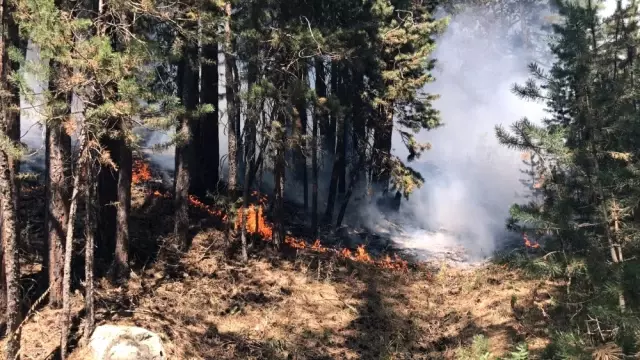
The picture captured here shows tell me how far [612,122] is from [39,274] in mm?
10061

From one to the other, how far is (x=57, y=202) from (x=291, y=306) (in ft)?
18.5

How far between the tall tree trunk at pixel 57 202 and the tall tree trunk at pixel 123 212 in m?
1.48

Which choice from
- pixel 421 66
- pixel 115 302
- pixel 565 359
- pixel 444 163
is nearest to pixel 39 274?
pixel 115 302

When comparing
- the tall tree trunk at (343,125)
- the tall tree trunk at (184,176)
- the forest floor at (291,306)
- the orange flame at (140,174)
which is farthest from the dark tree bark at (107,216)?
the tall tree trunk at (343,125)

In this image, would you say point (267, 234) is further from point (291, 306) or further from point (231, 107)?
point (231, 107)

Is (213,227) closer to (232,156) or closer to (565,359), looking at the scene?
(232,156)

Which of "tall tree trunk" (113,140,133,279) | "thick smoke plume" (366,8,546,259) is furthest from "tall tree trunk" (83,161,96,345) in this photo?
"thick smoke plume" (366,8,546,259)

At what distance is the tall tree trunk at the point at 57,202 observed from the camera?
356 inches

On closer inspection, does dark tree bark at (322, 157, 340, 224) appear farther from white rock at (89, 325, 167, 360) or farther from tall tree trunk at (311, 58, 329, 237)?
white rock at (89, 325, 167, 360)

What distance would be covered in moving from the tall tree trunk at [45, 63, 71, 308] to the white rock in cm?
124

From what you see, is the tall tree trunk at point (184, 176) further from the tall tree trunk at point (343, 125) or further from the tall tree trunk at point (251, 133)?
the tall tree trunk at point (343, 125)

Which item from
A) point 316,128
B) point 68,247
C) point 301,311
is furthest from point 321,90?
point 68,247

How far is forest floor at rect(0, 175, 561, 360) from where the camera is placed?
33.0 ft

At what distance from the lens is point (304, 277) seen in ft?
45.7
